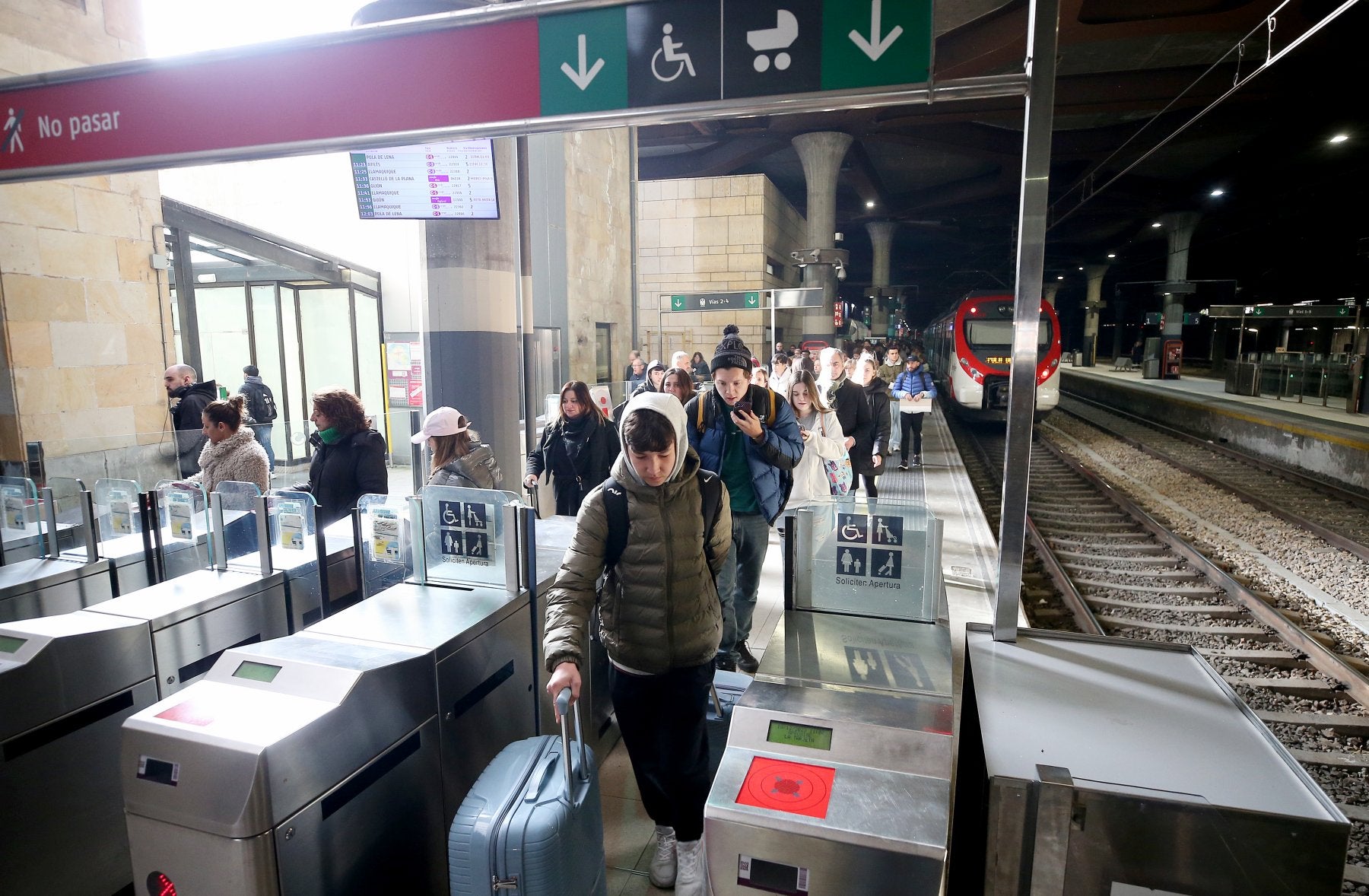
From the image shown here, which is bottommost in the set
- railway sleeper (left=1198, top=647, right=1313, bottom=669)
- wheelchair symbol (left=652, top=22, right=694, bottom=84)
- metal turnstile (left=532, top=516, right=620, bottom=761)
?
railway sleeper (left=1198, top=647, right=1313, bottom=669)

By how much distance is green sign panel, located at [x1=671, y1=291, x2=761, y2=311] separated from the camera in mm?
13703

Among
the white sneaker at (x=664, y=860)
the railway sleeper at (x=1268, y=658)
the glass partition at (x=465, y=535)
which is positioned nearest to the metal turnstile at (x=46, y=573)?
the glass partition at (x=465, y=535)

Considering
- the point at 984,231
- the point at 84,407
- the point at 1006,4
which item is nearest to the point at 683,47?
the point at 84,407

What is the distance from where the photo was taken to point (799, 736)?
193 cm

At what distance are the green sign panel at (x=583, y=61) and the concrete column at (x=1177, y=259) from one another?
3042 centimetres

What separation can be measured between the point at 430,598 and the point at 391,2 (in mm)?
4661

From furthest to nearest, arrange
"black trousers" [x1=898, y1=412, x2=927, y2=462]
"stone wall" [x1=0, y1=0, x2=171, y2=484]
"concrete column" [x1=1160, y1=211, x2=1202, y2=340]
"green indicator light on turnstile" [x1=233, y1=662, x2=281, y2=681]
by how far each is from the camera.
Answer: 1. "concrete column" [x1=1160, y1=211, x2=1202, y2=340]
2. "black trousers" [x1=898, y1=412, x2=927, y2=462]
3. "stone wall" [x1=0, y1=0, x2=171, y2=484]
4. "green indicator light on turnstile" [x1=233, y1=662, x2=281, y2=681]

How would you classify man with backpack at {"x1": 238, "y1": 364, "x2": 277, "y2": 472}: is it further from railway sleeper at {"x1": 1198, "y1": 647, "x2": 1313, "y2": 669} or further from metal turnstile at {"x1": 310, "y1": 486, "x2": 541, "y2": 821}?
railway sleeper at {"x1": 1198, "y1": 647, "x2": 1313, "y2": 669}

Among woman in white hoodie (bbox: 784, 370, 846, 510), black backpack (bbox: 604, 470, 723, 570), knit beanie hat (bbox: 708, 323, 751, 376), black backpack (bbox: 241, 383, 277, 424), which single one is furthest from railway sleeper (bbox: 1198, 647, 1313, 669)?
Answer: black backpack (bbox: 241, 383, 277, 424)

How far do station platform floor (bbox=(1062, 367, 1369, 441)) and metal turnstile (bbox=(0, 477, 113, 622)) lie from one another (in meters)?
15.2

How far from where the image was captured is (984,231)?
1591 inches

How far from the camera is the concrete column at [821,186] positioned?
2436 centimetres

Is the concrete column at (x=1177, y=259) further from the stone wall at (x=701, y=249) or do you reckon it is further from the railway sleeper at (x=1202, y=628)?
the railway sleeper at (x=1202, y=628)

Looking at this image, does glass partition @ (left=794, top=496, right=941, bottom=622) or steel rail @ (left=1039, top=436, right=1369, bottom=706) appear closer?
glass partition @ (left=794, top=496, right=941, bottom=622)
